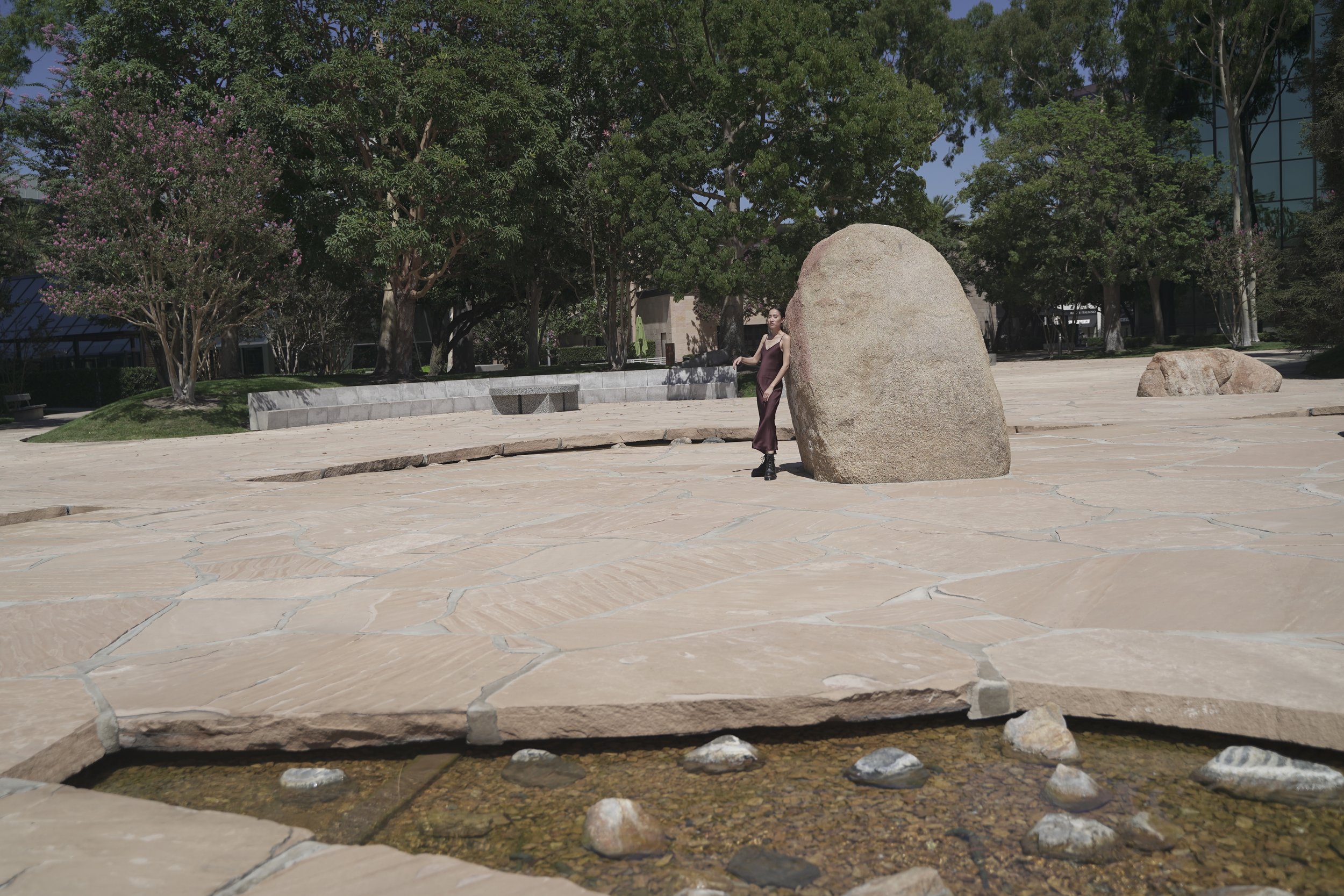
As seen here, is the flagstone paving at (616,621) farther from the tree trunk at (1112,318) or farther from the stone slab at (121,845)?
the tree trunk at (1112,318)

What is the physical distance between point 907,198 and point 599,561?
21.3m

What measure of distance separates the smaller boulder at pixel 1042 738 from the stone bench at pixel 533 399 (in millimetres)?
18250

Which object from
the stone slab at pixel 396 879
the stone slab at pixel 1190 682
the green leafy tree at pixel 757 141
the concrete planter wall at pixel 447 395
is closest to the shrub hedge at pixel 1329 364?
the green leafy tree at pixel 757 141

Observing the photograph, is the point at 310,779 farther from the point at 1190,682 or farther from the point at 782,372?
the point at 782,372

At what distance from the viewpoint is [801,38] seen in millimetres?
23469

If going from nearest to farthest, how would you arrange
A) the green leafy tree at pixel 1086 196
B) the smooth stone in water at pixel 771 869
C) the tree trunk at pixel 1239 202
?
1. the smooth stone in water at pixel 771 869
2. the tree trunk at pixel 1239 202
3. the green leafy tree at pixel 1086 196

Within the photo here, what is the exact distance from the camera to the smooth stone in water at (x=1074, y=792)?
2838 millimetres

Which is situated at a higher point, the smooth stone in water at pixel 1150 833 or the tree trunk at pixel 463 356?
the tree trunk at pixel 463 356

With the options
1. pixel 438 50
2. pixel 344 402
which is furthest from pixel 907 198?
pixel 344 402

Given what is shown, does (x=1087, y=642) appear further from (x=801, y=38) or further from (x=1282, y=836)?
(x=801, y=38)

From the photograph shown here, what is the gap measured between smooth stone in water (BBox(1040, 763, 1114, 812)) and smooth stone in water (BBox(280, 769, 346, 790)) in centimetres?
222

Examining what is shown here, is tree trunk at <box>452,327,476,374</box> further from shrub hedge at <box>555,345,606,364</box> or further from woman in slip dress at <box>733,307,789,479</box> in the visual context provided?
woman in slip dress at <box>733,307,789,479</box>

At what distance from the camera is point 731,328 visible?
27094mm

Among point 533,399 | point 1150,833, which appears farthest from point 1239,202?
point 1150,833
